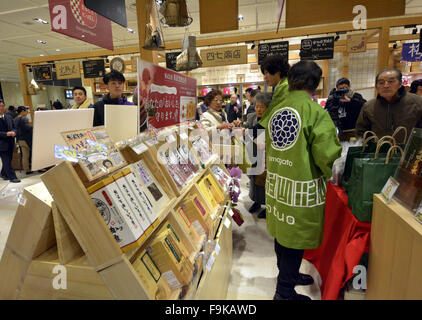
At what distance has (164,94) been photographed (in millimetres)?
1836

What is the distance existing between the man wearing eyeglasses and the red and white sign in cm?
353

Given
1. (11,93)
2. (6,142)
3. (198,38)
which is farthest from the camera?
(11,93)

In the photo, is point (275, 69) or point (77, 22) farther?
point (77, 22)

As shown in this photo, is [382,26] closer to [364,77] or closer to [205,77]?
[364,77]

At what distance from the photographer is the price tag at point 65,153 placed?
35.8 inches

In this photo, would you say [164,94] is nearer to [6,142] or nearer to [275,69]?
[275,69]

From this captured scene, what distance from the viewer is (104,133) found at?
4.34 feet

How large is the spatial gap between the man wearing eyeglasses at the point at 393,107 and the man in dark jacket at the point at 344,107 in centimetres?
94

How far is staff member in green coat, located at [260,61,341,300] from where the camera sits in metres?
1.54

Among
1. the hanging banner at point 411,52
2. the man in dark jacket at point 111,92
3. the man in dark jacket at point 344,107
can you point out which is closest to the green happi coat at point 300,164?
the man in dark jacket at point 111,92

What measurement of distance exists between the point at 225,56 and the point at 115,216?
5.67 metres

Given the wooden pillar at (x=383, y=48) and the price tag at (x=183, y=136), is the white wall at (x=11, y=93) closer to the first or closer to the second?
the price tag at (x=183, y=136)

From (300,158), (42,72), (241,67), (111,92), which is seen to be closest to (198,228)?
(300,158)

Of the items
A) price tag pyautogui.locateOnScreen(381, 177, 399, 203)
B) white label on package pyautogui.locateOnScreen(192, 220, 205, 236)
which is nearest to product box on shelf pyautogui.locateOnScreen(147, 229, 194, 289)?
white label on package pyautogui.locateOnScreen(192, 220, 205, 236)
